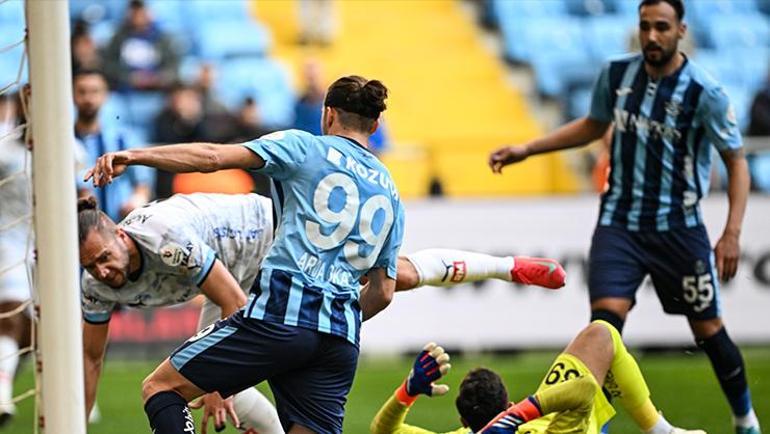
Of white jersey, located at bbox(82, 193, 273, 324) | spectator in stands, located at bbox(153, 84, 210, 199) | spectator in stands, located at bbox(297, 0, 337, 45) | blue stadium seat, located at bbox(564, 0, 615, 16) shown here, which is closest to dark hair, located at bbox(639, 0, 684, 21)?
white jersey, located at bbox(82, 193, 273, 324)

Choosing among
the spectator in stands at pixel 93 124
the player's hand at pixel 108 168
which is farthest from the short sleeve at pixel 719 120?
the spectator in stands at pixel 93 124

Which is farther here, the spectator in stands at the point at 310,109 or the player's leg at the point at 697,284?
the spectator in stands at the point at 310,109

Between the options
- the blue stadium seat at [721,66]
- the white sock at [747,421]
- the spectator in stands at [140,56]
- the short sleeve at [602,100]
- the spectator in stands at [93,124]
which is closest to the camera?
the white sock at [747,421]

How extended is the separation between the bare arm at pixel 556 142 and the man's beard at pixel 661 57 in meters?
0.46

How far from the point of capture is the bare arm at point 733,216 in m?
6.96

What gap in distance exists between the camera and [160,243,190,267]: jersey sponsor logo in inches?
238

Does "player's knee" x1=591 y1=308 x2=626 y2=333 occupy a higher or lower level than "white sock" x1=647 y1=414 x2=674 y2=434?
higher

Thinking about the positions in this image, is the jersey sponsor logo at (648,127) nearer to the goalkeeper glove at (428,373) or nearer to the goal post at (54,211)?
the goalkeeper glove at (428,373)

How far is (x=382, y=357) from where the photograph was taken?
1248 cm

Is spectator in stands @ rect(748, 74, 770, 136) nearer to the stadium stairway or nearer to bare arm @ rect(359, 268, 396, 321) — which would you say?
the stadium stairway

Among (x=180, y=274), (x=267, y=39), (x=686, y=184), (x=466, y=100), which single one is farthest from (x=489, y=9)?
(x=180, y=274)

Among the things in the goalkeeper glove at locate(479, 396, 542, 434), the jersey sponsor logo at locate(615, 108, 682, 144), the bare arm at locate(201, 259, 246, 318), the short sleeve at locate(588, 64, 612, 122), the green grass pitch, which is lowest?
the green grass pitch

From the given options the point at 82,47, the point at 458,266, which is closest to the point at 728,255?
the point at 458,266

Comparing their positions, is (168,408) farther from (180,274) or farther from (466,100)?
(466,100)
